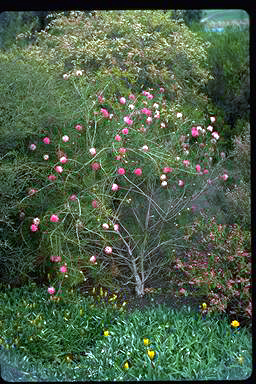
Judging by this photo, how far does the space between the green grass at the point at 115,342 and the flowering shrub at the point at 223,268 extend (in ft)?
0.49

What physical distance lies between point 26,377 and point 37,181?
1.61 meters

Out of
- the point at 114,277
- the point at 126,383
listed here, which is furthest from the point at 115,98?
the point at 126,383

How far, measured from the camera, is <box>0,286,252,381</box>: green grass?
3787 millimetres

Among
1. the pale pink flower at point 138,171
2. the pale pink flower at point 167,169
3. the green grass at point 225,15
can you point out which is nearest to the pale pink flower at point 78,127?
the pale pink flower at point 138,171

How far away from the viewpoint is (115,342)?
13.3 feet

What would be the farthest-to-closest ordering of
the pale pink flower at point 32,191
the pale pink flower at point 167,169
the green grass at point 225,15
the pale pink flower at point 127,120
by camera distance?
the green grass at point 225,15, the pale pink flower at point 127,120, the pale pink flower at point 167,169, the pale pink flower at point 32,191

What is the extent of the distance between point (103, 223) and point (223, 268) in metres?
0.88

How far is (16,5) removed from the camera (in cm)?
393

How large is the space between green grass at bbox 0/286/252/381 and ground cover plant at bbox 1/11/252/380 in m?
0.01

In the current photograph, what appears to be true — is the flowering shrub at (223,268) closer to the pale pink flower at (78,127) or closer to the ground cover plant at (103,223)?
the ground cover plant at (103,223)

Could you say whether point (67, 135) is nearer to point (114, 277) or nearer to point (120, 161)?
point (120, 161)

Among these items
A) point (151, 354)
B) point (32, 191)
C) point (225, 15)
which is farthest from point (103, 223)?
point (225, 15)

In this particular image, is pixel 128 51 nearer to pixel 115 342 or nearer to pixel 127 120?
pixel 127 120

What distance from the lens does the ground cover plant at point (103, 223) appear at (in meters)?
4.27
